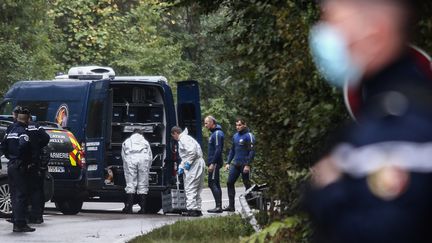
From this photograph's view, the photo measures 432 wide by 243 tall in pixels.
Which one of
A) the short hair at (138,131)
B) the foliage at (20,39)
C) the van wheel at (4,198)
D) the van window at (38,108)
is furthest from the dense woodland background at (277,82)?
the foliage at (20,39)

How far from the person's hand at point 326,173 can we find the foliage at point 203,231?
32.6 feet

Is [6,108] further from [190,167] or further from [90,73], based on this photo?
[190,167]

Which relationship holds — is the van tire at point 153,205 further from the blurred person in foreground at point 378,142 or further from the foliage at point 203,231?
the blurred person in foreground at point 378,142

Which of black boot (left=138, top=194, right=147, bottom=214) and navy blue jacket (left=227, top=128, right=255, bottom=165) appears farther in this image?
black boot (left=138, top=194, right=147, bottom=214)

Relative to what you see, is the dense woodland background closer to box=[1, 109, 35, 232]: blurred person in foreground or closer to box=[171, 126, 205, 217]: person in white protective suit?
box=[1, 109, 35, 232]: blurred person in foreground

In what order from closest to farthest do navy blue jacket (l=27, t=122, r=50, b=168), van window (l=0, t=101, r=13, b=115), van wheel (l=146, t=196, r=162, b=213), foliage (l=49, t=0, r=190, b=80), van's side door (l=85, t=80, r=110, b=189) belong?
navy blue jacket (l=27, t=122, r=50, b=168), van's side door (l=85, t=80, r=110, b=189), van wheel (l=146, t=196, r=162, b=213), van window (l=0, t=101, r=13, b=115), foliage (l=49, t=0, r=190, b=80)

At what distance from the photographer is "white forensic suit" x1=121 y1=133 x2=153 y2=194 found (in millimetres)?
20781

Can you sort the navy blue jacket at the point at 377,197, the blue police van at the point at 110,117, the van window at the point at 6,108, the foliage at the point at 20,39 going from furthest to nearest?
the foliage at the point at 20,39
the van window at the point at 6,108
the blue police van at the point at 110,117
the navy blue jacket at the point at 377,197

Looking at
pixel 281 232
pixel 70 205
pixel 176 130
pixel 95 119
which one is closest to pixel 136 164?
pixel 176 130

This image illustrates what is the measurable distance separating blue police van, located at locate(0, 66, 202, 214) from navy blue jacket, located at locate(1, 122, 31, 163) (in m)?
3.70

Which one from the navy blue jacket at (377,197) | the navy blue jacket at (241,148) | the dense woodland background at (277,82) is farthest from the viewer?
the navy blue jacket at (241,148)

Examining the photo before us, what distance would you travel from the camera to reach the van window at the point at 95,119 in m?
21.4

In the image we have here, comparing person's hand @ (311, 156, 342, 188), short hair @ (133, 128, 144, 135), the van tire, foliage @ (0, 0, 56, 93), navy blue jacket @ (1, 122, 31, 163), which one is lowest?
person's hand @ (311, 156, 342, 188)

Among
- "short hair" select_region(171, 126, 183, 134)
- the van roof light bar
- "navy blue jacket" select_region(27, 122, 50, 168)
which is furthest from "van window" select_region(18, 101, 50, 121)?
"navy blue jacket" select_region(27, 122, 50, 168)
